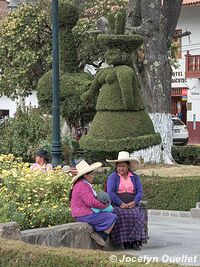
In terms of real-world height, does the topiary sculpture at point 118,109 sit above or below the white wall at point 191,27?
below

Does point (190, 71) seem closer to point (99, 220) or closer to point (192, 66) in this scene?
point (192, 66)

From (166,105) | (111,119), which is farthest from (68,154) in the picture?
(111,119)

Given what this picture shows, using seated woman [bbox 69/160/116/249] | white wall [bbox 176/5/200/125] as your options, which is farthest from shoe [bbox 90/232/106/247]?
white wall [bbox 176/5/200/125]

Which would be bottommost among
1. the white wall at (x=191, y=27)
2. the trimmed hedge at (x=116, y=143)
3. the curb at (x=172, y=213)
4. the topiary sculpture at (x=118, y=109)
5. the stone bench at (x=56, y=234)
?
the curb at (x=172, y=213)

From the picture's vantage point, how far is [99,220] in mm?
10391

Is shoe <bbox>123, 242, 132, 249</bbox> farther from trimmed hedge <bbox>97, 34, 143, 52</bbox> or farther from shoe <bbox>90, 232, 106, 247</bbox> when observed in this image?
trimmed hedge <bbox>97, 34, 143, 52</bbox>

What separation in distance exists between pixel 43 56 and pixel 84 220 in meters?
25.6

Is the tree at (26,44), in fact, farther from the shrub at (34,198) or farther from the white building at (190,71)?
the shrub at (34,198)

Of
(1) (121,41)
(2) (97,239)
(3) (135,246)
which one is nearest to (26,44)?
(1) (121,41)

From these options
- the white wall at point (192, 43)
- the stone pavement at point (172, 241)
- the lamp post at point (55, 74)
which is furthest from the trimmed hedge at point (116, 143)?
the white wall at point (192, 43)

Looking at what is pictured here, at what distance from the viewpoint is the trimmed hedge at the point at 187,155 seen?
2633 centimetres

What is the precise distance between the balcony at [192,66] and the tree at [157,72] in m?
20.9

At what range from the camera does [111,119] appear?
19125 millimetres

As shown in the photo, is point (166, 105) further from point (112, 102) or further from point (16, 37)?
point (16, 37)
